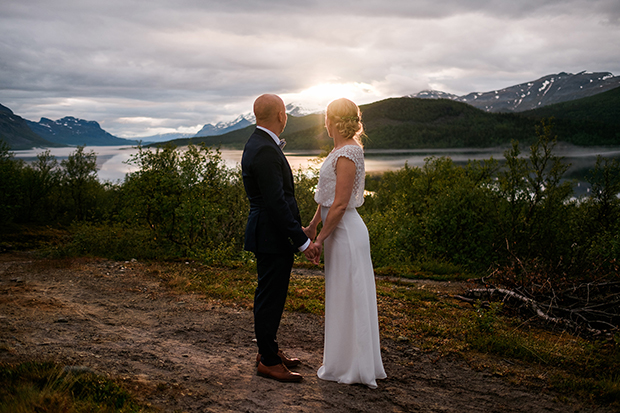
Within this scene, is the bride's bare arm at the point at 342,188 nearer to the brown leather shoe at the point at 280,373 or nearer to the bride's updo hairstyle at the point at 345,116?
the bride's updo hairstyle at the point at 345,116

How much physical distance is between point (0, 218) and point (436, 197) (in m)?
24.6

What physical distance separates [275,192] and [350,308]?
59.6 inches

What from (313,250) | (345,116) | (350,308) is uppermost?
(345,116)

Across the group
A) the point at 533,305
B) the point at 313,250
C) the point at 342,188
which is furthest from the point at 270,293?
the point at 533,305

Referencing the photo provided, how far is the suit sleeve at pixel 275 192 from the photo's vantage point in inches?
139

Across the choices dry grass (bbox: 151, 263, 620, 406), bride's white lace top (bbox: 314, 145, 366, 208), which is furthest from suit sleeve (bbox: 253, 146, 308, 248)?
dry grass (bbox: 151, 263, 620, 406)

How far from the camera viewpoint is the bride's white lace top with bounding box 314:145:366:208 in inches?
152

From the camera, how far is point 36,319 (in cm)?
512

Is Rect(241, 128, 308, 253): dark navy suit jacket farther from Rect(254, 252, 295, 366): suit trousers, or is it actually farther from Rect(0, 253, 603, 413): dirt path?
Rect(0, 253, 603, 413): dirt path

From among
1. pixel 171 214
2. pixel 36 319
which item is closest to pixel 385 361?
pixel 36 319

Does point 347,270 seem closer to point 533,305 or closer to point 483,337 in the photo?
point 483,337

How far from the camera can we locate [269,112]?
375 cm

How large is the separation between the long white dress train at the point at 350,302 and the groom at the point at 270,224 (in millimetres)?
367

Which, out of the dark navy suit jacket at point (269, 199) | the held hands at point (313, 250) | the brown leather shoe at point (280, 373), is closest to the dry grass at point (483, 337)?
the brown leather shoe at point (280, 373)
